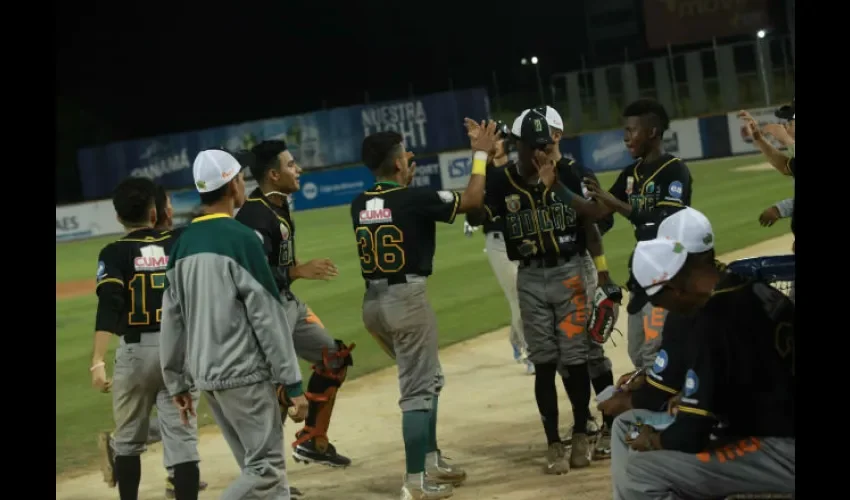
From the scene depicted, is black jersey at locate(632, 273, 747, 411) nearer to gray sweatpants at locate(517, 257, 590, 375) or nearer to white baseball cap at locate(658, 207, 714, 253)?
white baseball cap at locate(658, 207, 714, 253)

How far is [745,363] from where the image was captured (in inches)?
163

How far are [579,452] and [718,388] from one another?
297 cm

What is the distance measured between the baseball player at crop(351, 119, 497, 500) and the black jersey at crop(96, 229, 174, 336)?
1.30 metres

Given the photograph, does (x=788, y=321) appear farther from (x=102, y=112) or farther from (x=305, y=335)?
(x=102, y=112)

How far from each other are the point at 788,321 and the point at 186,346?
10.5 ft

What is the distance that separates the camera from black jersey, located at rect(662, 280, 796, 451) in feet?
13.5

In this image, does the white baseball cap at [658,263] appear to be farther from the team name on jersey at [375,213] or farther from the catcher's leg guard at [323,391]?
the catcher's leg guard at [323,391]

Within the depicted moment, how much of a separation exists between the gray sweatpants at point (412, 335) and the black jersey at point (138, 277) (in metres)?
1.39

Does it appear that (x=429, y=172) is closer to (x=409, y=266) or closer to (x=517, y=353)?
(x=517, y=353)

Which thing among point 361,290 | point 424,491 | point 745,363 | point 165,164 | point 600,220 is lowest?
point 424,491

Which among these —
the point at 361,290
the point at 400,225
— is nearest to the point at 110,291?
the point at 400,225

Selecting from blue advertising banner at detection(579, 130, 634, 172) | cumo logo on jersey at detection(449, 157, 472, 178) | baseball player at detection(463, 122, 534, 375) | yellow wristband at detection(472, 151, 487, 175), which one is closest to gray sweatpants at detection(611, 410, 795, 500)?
yellow wristband at detection(472, 151, 487, 175)
